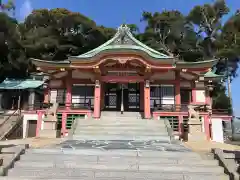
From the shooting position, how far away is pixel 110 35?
3884 centimetres

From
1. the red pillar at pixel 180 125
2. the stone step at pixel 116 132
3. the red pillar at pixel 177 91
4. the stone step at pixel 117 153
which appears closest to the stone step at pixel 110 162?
the stone step at pixel 117 153

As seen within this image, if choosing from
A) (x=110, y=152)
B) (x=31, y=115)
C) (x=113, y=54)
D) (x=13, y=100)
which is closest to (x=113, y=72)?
(x=113, y=54)

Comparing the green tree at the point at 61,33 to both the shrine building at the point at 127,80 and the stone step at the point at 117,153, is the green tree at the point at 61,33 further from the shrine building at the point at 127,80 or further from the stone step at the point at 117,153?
the stone step at the point at 117,153

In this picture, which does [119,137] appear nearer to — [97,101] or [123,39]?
[97,101]

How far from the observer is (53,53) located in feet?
114

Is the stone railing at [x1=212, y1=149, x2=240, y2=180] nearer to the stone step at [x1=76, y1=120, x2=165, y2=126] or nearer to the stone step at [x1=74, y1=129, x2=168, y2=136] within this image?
the stone step at [x1=74, y1=129, x2=168, y2=136]

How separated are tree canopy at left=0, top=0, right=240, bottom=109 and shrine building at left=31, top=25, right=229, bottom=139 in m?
13.4

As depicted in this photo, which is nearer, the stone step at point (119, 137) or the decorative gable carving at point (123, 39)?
the stone step at point (119, 137)

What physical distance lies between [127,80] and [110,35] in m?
22.9

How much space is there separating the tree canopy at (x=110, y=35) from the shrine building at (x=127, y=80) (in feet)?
43.8

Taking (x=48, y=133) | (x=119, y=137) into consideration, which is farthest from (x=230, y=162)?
(x=48, y=133)

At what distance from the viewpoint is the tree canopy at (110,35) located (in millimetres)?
31058

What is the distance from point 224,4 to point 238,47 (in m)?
9.61

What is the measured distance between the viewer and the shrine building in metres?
16.5
